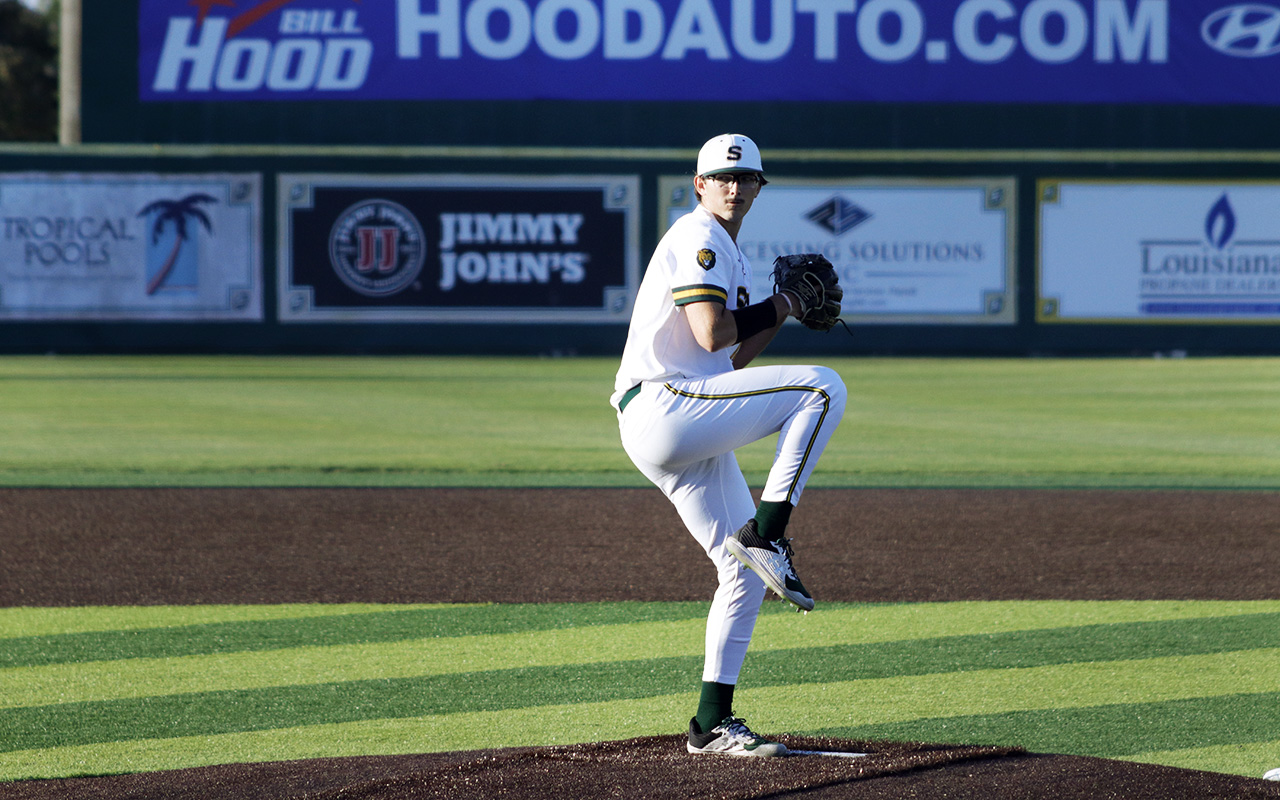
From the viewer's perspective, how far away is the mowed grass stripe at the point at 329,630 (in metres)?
5.82

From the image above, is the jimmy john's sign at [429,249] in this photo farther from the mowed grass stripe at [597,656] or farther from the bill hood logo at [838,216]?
the mowed grass stripe at [597,656]

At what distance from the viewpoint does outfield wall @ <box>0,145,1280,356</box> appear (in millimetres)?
23609

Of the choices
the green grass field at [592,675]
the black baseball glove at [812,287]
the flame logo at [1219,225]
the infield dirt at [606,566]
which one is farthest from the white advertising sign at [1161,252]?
the black baseball glove at [812,287]

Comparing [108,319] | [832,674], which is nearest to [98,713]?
[832,674]

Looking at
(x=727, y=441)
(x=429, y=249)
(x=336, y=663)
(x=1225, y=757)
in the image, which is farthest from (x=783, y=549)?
(x=429, y=249)

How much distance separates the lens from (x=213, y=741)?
4.52 meters

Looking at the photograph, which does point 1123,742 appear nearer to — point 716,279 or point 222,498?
point 716,279

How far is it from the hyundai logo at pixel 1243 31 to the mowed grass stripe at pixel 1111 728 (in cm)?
2315

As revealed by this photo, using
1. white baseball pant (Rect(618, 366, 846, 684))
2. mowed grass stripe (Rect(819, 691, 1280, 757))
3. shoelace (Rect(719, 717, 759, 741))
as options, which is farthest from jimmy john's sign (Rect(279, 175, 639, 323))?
shoelace (Rect(719, 717, 759, 741))

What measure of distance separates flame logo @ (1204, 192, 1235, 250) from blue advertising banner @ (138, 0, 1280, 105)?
2292mm

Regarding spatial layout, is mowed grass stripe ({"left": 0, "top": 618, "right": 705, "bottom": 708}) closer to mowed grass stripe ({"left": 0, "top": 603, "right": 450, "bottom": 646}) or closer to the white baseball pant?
mowed grass stripe ({"left": 0, "top": 603, "right": 450, "bottom": 646})

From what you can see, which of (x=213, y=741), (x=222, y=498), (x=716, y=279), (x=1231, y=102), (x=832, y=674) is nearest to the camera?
(x=716, y=279)

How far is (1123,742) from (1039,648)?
4.49 ft

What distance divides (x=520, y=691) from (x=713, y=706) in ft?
3.93
